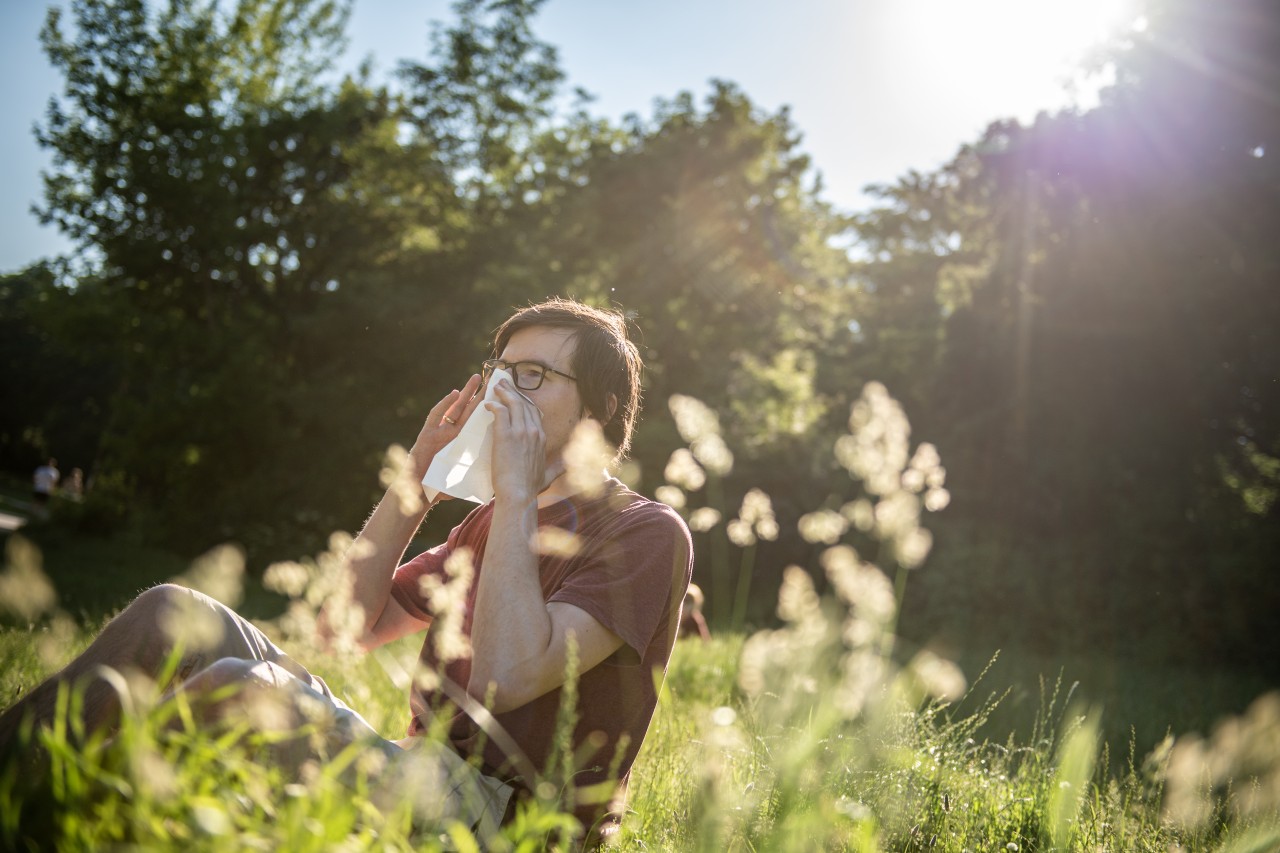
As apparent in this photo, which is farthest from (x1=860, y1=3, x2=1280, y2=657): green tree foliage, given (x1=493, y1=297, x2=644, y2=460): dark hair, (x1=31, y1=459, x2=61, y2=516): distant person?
(x1=31, y1=459, x2=61, y2=516): distant person

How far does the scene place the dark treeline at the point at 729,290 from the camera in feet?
42.0

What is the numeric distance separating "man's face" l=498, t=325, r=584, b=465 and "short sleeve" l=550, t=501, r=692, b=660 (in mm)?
456

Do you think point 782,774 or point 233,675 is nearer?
point 233,675

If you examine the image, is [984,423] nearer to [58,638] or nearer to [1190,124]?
[1190,124]

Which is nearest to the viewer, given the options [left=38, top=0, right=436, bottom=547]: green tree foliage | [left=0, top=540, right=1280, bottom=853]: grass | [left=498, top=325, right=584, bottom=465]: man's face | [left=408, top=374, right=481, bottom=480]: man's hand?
[left=0, top=540, right=1280, bottom=853]: grass

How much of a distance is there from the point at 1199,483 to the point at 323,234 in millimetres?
14791

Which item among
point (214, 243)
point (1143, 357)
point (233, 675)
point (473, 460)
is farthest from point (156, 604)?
point (214, 243)

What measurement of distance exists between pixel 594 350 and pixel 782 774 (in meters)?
1.23

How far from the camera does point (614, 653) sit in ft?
7.03

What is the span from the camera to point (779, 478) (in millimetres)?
15125

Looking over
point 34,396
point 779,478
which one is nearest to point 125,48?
point 779,478

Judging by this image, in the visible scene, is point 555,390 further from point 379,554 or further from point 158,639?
point 158,639

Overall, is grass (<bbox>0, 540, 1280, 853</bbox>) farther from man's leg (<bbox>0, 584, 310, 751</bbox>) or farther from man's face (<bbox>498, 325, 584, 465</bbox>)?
man's face (<bbox>498, 325, 584, 465</bbox>)

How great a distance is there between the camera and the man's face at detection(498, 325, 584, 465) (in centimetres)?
268
